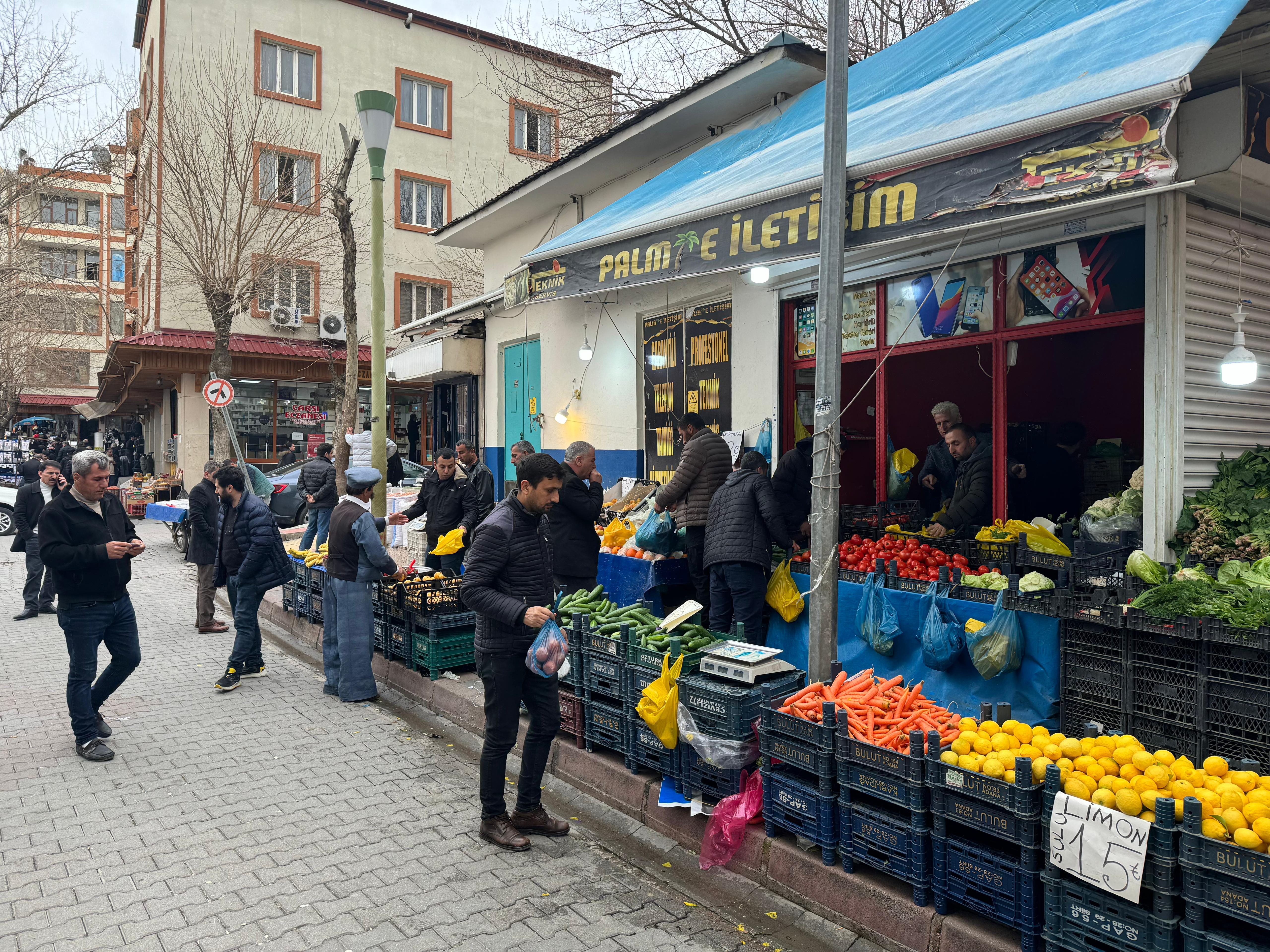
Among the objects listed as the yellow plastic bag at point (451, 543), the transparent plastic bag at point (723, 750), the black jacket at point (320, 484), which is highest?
the black jacket at point (320, 484)

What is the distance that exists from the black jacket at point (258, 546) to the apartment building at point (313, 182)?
1045cm

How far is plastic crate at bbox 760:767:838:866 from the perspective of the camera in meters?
3.92

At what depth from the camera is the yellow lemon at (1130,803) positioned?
304 cm

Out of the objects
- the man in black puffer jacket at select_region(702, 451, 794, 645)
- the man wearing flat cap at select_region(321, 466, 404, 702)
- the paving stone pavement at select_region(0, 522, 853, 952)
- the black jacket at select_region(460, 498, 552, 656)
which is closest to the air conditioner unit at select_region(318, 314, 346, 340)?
the man wearing flat cap at select_region(321, 466, 404, 702)

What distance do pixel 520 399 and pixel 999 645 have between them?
35.6 feet

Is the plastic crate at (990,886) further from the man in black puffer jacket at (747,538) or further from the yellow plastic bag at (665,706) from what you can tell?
the man in black puffer jacket at (747,538)

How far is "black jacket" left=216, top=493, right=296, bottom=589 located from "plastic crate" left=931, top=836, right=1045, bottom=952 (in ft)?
21.9

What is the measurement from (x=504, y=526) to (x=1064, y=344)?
8.54m

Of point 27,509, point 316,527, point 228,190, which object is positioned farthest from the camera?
point 228,190

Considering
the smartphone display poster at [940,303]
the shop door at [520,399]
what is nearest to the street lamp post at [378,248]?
the shop door at [520,399]

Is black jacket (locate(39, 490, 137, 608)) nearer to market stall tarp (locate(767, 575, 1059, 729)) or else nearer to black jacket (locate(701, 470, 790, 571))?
black jacket (locate(701, 470, 790, 571))

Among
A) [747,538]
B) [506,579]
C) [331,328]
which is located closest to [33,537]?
[506,579]

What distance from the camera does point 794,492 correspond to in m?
7.70

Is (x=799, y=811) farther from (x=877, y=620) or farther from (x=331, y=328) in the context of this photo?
(x=331, y=328)
